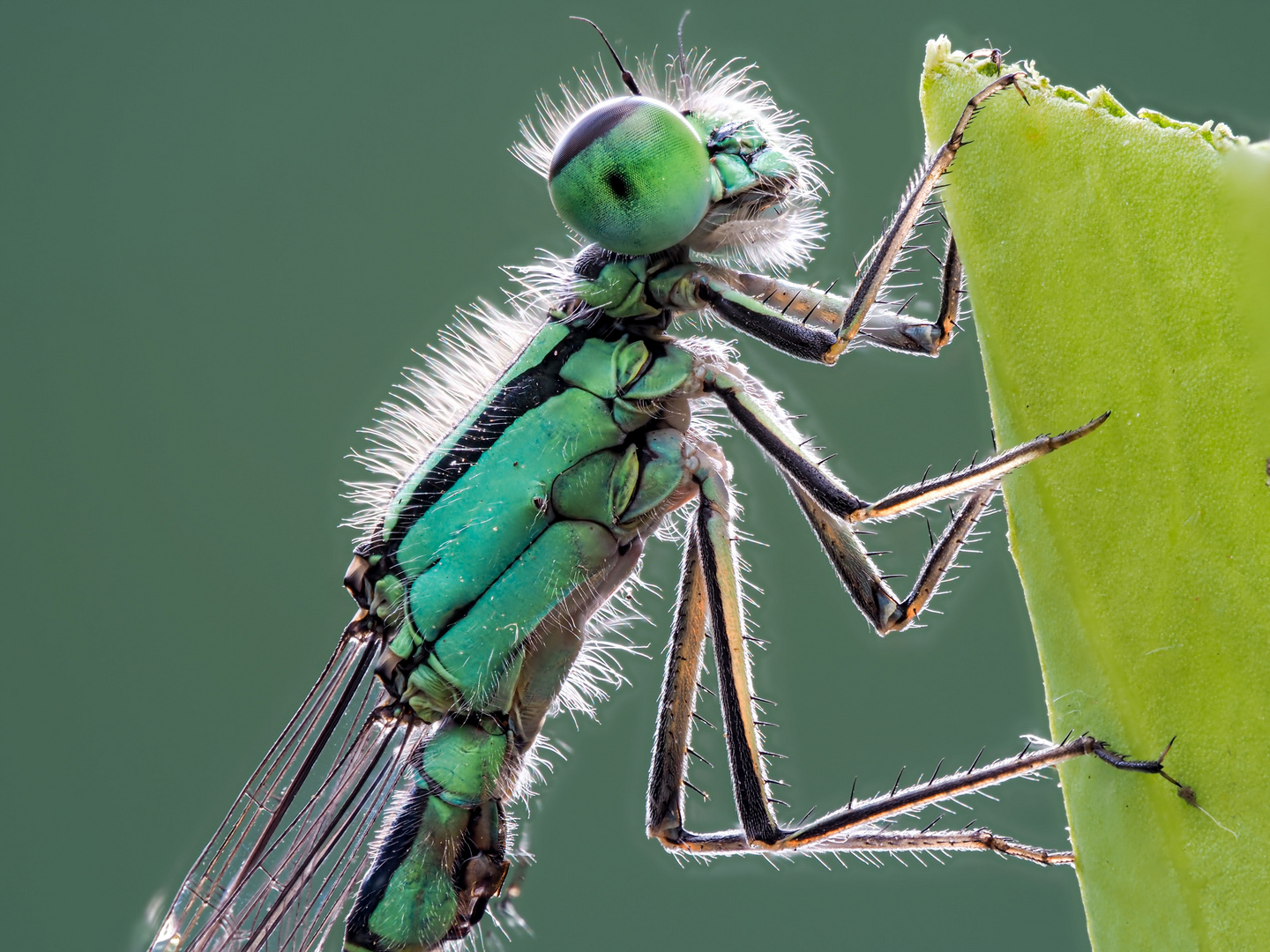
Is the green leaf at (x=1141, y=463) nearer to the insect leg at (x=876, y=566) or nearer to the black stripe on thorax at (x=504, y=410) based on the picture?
the insect leg at (x=876, y=566)

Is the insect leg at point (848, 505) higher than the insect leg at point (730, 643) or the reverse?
higher

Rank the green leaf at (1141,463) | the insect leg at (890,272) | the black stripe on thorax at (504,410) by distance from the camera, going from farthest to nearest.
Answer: the black stripe on thorax at (504,410), the insect leg at (890,272), the green leaf at (1141,463)

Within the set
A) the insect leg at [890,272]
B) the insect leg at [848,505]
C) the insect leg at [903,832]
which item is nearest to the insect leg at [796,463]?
the insect leg at [848,505]

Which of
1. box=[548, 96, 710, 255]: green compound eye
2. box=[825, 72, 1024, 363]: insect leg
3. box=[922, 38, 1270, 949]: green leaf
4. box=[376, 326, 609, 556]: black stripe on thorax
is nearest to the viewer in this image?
box=[922, 38, 1270, 949]: green leaf

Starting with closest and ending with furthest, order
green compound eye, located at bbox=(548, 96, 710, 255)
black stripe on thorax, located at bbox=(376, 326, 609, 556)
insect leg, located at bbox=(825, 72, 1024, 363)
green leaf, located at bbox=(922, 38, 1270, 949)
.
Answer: green leaf, located at bbox=(922, 38, 1270, 949) < insect leg, located at bbox=(825, 72, 1024, 363) < green compound eye, located at bbox=(548, 96, 710, 255) < black stripe on thorax, located at bbox=(376, 326, 609, 556)

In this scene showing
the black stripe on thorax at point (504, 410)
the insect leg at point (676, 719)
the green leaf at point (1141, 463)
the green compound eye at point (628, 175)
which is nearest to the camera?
the green leaf at point (1141, 463)

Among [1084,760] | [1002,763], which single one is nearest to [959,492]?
[1002,763]

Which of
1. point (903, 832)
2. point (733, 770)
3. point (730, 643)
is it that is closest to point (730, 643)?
point (730, 643)

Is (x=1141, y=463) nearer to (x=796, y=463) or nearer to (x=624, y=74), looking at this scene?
(x=796, y=463)

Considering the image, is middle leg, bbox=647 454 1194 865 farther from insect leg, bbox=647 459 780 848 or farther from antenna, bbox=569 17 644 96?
antenna, bbox=569 17 644 96

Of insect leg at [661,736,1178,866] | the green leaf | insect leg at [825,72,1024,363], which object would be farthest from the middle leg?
the green leaf
